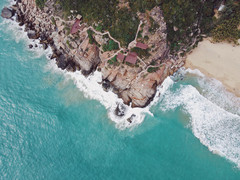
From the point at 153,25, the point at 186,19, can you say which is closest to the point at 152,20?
A: the point at 153,25

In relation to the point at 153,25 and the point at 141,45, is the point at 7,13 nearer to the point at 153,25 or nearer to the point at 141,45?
the point at 141,45

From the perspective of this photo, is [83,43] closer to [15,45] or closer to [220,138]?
[15,45]

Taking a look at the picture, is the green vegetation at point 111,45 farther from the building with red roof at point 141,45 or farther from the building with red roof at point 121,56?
the building with red roof at point 141,45

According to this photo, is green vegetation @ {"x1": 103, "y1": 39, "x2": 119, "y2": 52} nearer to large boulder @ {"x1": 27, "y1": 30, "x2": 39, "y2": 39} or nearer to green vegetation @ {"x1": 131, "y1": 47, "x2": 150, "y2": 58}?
green vegetation @ {"x1": 131, "y1": 47, "x2": 150, "y2": 58}

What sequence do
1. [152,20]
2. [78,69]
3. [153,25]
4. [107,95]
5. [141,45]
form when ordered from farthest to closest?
[78,69], [107,95], [141,45], [153,25], [152,20]

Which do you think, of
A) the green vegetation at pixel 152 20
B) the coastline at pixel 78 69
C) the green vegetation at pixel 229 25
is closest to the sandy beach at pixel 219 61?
the green vegetation at pixel 229 25

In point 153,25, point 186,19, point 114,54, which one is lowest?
point 114,54

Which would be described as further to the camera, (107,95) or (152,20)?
(107,95)

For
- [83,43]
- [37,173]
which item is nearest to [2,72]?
[83,43]
